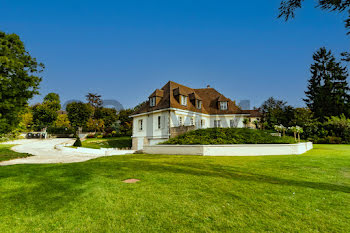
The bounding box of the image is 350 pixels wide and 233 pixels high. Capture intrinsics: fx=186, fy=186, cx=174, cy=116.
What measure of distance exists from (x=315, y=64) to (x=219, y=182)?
193ft

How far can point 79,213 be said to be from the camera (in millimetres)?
3939

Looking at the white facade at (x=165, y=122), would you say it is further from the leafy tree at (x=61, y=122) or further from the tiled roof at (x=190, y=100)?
the leafy tree at (x=61, y=122)

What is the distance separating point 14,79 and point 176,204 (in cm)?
1401

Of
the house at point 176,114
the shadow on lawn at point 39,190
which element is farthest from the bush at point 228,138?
the shadow on lawn at point 39,190

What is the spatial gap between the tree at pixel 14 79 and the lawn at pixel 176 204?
7.41m

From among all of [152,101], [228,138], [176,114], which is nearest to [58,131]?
[152,101]

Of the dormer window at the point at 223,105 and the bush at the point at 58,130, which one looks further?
the bush at the point at 58,130

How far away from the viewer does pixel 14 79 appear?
484 inches

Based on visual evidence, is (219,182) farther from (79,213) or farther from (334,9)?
(334,9)

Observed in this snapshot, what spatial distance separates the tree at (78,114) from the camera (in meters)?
47.8

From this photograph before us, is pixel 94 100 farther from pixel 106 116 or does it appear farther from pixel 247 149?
pixel 247 149

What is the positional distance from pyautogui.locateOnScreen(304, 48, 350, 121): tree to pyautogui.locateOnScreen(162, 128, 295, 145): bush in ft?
107

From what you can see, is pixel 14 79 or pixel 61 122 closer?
pixel 14 79

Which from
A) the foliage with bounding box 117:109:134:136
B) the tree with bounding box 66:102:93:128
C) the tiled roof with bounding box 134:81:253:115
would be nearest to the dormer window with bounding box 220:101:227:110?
the tiled roof with bounding box 134:81:253:115
